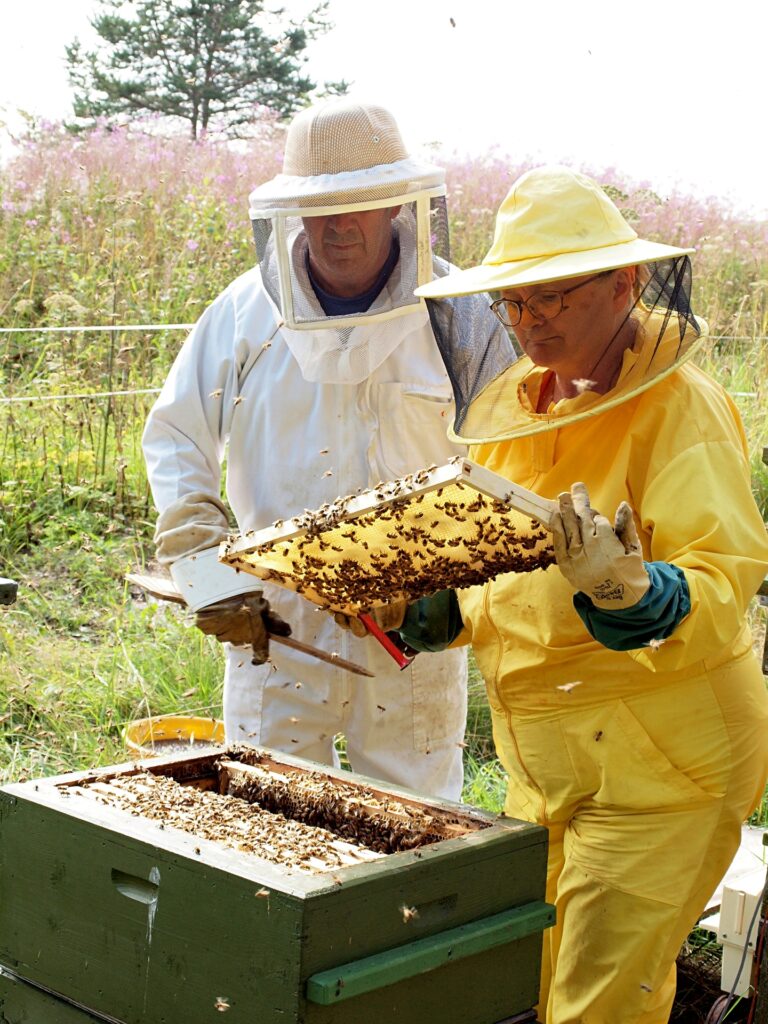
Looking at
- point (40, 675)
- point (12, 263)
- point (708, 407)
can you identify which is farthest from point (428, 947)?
point (12, 263)

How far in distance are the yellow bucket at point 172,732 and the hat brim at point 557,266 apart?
2176mm

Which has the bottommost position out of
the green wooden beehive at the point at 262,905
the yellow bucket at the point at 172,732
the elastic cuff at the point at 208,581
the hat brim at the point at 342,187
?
the yellow bucket at the point at 172,732

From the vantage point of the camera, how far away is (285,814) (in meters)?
2.22

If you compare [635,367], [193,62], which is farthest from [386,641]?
[193,62]

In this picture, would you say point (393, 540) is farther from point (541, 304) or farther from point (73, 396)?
point (73, 396)

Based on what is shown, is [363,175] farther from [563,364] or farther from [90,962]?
[90,962]

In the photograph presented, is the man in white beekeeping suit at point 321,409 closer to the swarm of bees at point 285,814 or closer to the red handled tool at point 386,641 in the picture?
the red handled tool at point 386,641

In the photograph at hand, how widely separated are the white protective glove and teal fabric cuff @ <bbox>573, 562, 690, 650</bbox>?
31mm

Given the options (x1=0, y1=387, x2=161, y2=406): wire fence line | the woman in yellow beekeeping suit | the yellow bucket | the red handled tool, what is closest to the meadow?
(x1=0, y1=387, x2=161, y2=406): wire fence line

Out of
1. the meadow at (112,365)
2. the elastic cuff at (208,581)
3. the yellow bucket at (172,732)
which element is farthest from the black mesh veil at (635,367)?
the meadow at (112,365)

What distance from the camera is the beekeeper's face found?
9.49ft

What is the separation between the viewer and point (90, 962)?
197 centimetres

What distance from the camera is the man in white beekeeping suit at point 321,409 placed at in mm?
2877

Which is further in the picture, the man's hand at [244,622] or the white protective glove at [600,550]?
the man's hand at [244,622]
